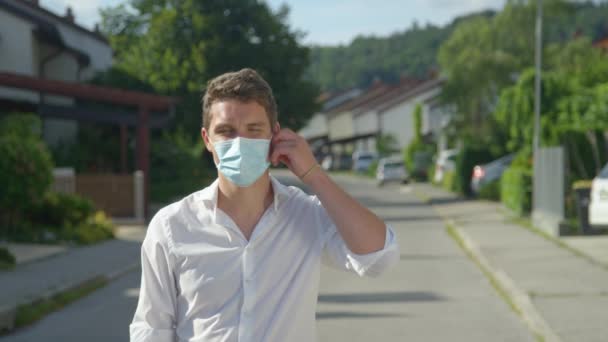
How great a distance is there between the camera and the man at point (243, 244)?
3006 millimetres

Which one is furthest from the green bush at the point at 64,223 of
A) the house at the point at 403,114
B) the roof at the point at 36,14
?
the house at the point at 403,114

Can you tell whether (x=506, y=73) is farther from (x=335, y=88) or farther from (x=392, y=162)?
(x=335, y=88)

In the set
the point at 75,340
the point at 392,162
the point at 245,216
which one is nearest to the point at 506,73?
the point at 392,162

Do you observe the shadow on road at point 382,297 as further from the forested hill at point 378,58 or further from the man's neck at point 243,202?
the forested hill at point 378,58

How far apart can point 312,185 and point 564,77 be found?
25.3 metres

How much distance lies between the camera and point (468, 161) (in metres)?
34.6

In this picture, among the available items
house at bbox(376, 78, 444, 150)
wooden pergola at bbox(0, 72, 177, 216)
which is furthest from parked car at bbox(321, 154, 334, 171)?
wooden pergola at bbox(0, 72, 177, 216)

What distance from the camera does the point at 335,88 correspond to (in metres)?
184

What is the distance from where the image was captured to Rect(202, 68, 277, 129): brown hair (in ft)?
9.81

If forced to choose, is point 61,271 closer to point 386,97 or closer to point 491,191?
point 491,191

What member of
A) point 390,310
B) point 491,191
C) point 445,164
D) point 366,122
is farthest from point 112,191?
point 366,122

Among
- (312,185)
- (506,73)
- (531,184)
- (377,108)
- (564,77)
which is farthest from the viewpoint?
(377,108)

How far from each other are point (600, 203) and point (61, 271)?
9465 mm

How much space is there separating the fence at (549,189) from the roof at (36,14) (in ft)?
56.8
